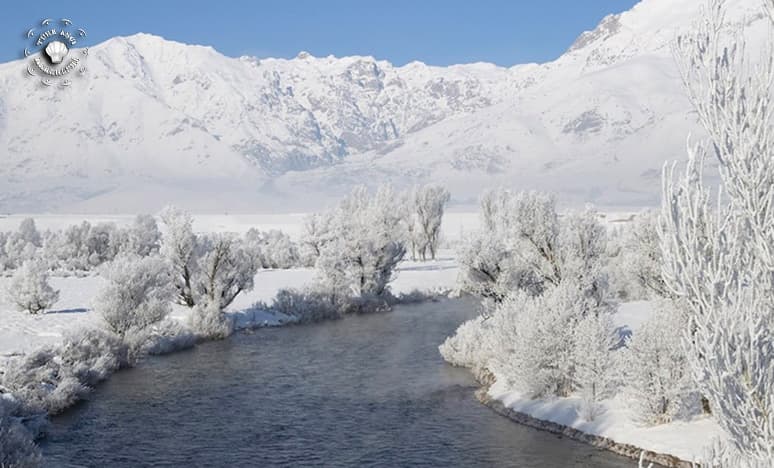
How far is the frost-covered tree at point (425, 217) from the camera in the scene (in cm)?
8469

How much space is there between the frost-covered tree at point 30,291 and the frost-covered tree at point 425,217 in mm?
49809

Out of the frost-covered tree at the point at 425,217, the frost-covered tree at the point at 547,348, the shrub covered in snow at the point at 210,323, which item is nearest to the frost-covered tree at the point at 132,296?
the shrub covered in snow at the point at 210,323

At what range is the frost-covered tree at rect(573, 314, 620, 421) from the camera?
2395cm

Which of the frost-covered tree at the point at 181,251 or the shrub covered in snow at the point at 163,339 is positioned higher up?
the frost-covered tree at the point at 181,251

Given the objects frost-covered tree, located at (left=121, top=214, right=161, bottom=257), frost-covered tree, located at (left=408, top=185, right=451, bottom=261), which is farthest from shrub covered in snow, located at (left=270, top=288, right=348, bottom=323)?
frost-covered tree, located at (left=408, top=185, right=451, bottom=261)

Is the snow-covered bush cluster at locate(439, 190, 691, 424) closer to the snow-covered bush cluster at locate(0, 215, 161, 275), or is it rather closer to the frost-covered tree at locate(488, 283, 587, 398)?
the frost-covered tree at locate(488, 283, 587, 398)

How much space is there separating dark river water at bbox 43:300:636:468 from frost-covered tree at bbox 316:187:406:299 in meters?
14.3

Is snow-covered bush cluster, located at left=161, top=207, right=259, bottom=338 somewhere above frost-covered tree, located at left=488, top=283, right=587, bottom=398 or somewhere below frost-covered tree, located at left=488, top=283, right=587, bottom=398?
above

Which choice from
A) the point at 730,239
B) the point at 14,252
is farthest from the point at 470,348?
the point at 14,252

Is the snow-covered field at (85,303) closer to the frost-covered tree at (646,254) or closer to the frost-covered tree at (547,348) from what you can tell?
the frost-covered tree at (547,348)

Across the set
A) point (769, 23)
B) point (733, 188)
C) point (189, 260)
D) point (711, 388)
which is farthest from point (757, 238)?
point (189, 260)

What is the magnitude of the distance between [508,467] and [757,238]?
46.6ft

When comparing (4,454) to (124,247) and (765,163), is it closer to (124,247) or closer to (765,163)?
(765,163)

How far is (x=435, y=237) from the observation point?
8600 cm
